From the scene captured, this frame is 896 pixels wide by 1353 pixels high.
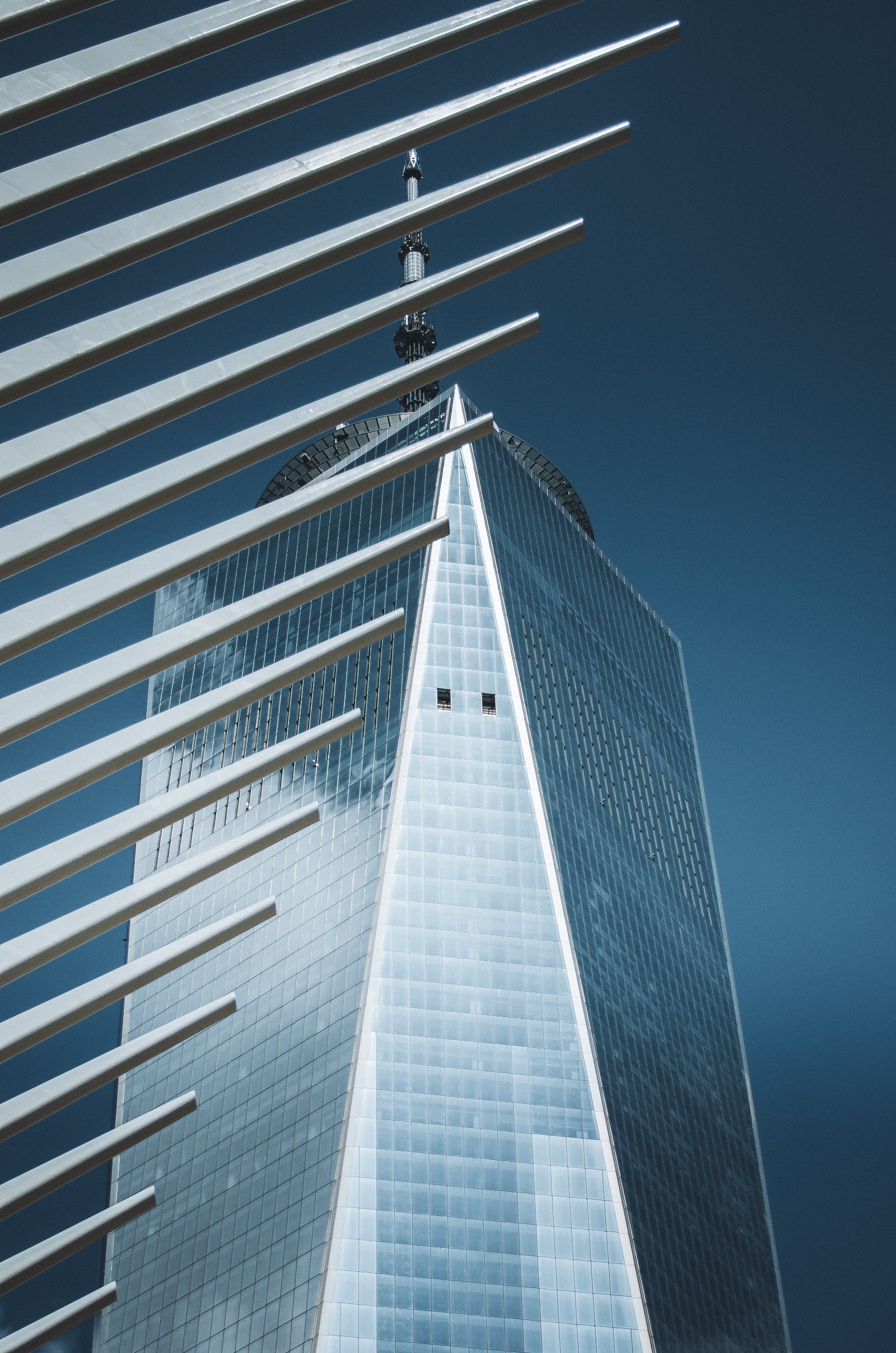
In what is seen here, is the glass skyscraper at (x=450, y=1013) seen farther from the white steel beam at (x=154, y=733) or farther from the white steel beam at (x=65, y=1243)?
the white steel beam at (x=154, y=733)

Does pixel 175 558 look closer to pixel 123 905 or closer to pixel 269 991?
pixel 123 905

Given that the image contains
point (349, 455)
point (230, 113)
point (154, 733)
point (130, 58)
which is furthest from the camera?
point (349, 455)

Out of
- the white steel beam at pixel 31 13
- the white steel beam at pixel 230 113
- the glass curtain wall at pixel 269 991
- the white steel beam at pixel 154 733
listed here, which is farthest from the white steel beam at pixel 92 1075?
the glass curtain wall at pixel 269 991

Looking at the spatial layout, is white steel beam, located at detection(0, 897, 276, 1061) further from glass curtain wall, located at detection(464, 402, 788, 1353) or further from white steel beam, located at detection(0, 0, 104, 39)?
glass curtain wall, located at detection(464, 402, 788, 1353)

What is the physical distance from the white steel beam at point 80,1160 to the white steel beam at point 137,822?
12.6 ft

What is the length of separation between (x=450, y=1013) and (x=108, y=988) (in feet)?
218

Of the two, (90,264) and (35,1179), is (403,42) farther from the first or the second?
(35,1179)

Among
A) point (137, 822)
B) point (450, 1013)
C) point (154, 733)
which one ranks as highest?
point (450, 1013)

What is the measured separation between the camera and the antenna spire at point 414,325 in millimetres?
139625

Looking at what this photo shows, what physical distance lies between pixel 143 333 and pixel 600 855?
87.0 meters

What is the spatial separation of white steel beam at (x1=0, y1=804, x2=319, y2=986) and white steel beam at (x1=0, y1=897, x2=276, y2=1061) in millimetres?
596

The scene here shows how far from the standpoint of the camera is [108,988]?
16.8 metres

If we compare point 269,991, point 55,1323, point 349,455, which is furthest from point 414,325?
point 55,1323

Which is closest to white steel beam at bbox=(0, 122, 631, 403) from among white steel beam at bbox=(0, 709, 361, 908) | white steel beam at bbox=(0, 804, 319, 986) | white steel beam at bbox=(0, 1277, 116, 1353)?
white steel beam at bbox=(0, 709, 361, 908)
